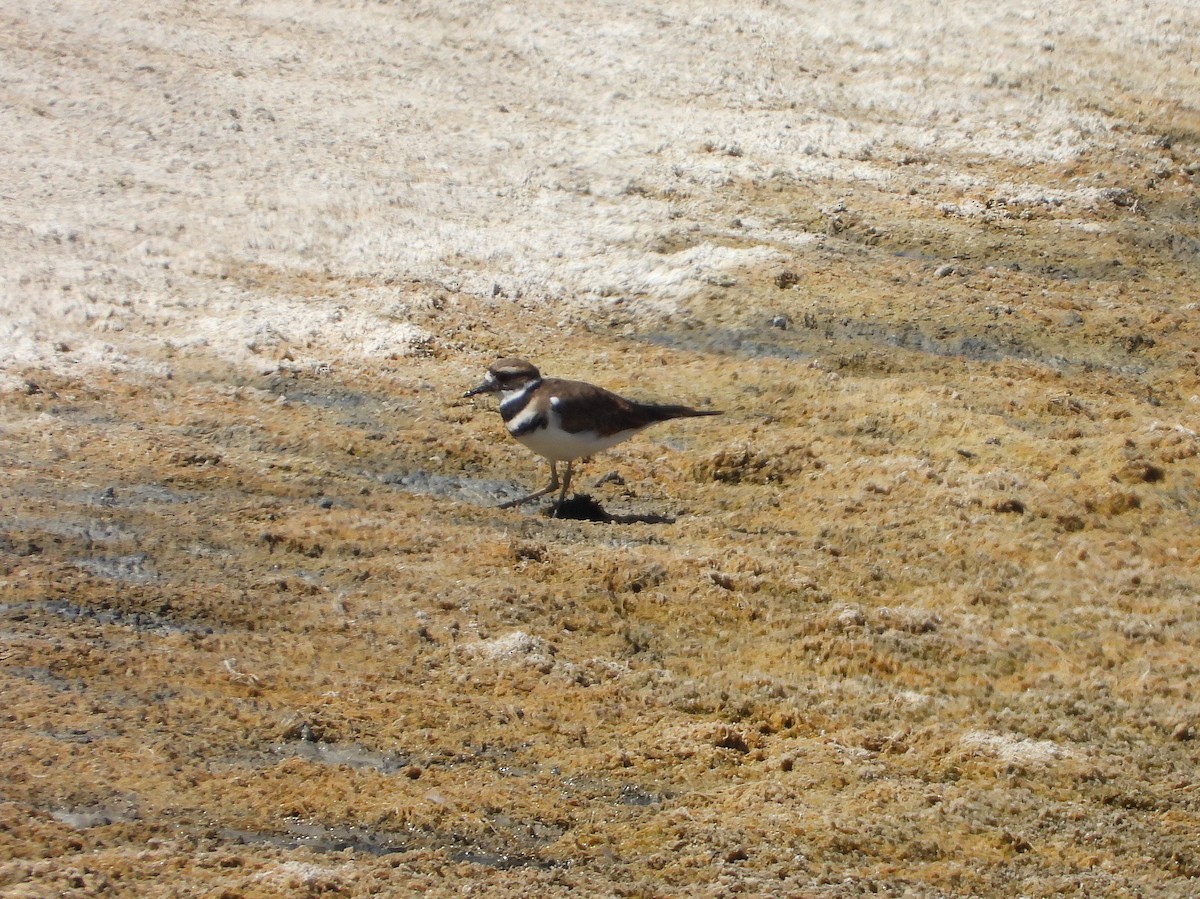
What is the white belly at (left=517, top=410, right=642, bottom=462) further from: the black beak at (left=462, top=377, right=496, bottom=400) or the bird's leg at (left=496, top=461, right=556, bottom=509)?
the black beak at (left=462, top=377, right=496, bottom=400)

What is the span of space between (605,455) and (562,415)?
1433mm

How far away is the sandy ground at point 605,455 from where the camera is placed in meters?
5.86

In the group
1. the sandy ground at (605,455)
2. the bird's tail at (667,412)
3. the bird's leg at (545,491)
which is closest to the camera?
the sandy ground at (605,455)

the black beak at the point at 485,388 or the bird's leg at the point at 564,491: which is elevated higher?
the black beak at the point at 485,388

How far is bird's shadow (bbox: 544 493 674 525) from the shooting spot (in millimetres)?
9359

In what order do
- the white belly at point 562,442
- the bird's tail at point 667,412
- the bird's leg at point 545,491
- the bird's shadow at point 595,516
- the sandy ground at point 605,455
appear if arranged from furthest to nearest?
the bird's tail at point 667,412
the bird's leg at point 545,491
the bird's shadow at point 595,516
the white belly at point 562,442
the sandy ground at point 605,455

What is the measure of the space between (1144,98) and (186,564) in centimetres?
1247

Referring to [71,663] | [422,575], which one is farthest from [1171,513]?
[71,663]

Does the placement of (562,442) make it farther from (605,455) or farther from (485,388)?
(605,455)

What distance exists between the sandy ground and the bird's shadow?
0.15ft

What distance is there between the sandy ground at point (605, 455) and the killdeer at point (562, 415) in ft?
1.42

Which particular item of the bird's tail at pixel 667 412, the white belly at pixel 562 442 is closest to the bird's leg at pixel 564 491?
the white belly at pixel 562 442

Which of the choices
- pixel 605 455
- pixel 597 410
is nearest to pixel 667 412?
pixel 597 410

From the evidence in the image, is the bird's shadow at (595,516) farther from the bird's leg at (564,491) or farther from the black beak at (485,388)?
the black beak at (485,388)
